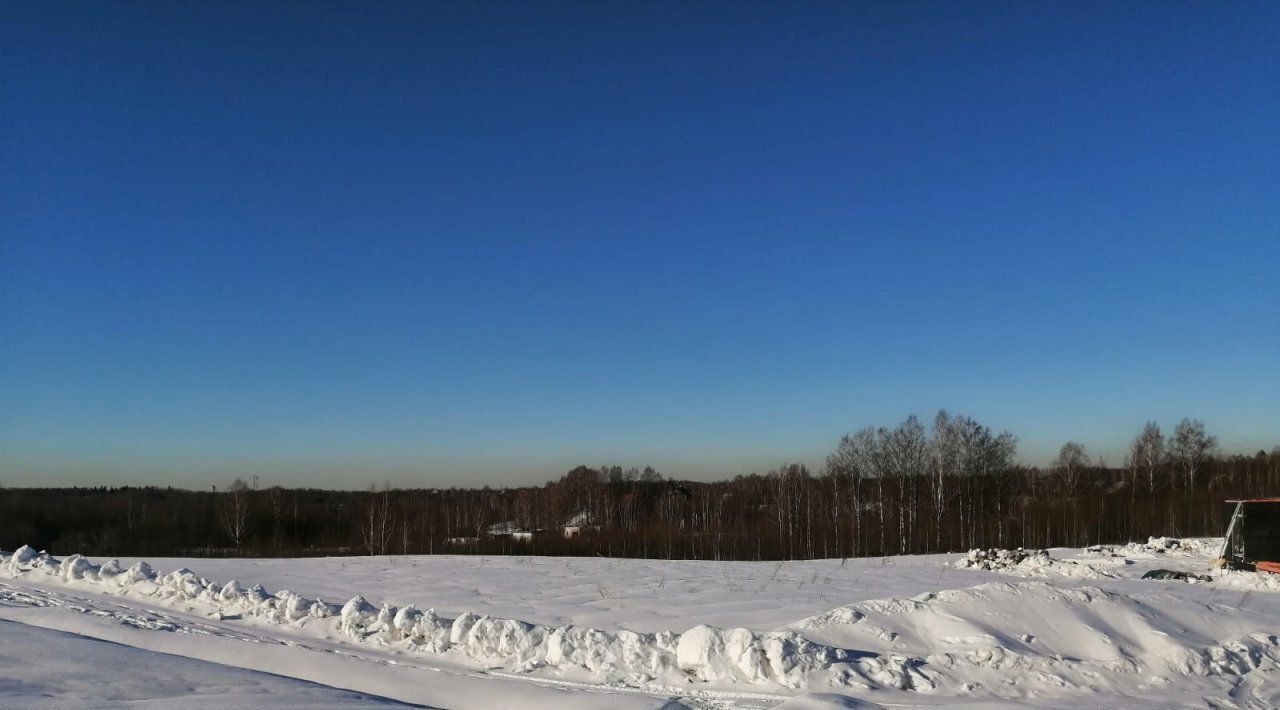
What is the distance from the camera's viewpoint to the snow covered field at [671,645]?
673 centimetres

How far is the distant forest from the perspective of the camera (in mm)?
38094

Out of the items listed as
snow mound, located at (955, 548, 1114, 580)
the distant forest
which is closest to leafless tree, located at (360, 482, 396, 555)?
the distant forest

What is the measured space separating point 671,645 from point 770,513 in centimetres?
4633

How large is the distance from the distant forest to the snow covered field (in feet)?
63.4

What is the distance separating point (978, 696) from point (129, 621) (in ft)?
29.6

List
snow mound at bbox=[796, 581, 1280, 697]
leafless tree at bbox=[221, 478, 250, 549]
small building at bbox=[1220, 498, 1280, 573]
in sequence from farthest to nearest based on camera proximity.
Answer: leafless tree at bbox=[221, 478, 250, 549], small building at bbox=[1220, 498, 1280, 573], snow mound at bbox=[796, 581, 1280, 697]

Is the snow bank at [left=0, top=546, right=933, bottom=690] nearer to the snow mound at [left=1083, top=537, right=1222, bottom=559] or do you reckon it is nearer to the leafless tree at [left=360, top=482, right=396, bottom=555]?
the snow mound at [left=1083, top=537, right=1222, bottom=559]

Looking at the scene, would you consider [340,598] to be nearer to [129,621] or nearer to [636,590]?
[129,621]

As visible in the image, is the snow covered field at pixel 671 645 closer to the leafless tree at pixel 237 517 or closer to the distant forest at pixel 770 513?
the distant forest at pixel 770 513

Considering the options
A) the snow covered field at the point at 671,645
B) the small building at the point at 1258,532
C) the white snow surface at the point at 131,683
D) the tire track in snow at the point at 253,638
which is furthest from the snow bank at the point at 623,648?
the small building at the point at 1258,532

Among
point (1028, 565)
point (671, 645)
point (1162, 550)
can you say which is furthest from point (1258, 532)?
point (671, 645)

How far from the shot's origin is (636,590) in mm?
12906

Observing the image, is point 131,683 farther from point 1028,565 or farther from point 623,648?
point 1028,565

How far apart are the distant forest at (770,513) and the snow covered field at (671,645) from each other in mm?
19337
